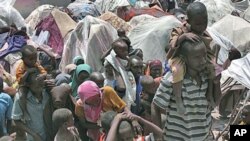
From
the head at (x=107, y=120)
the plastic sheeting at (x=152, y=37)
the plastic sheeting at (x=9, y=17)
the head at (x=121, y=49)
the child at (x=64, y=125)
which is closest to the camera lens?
the head at (x=107, y=120)

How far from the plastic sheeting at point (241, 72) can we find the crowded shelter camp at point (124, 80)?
12 millimetres

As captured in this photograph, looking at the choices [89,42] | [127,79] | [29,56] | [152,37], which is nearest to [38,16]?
[152,37]

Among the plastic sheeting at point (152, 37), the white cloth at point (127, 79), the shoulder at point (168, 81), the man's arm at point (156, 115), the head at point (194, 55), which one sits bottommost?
the plastic sheeting at point (152, 37)

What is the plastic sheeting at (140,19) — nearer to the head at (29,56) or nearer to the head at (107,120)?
the head at (29,56)

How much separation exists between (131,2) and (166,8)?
41.5 inches

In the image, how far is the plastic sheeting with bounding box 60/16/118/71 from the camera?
29.6 feet

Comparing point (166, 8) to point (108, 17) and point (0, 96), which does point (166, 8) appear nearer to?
point (108, 17)

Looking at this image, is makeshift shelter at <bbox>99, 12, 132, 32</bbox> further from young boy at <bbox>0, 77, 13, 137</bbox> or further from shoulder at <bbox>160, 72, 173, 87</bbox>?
shoulder at <bbox>160, 72, 173, 87</bbox>

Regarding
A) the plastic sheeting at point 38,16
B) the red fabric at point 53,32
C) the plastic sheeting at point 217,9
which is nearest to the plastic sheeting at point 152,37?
the red fabric at point 53,32

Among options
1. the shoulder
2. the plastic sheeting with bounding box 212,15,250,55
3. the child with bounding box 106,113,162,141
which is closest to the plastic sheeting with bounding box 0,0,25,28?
the plastic sheeting with bounding box 212,15,250,55

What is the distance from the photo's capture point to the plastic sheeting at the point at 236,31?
10348 millimetres

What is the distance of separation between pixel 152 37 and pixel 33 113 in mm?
5317

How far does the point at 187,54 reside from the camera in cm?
381

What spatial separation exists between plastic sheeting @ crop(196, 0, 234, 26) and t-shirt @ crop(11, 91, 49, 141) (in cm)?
758
